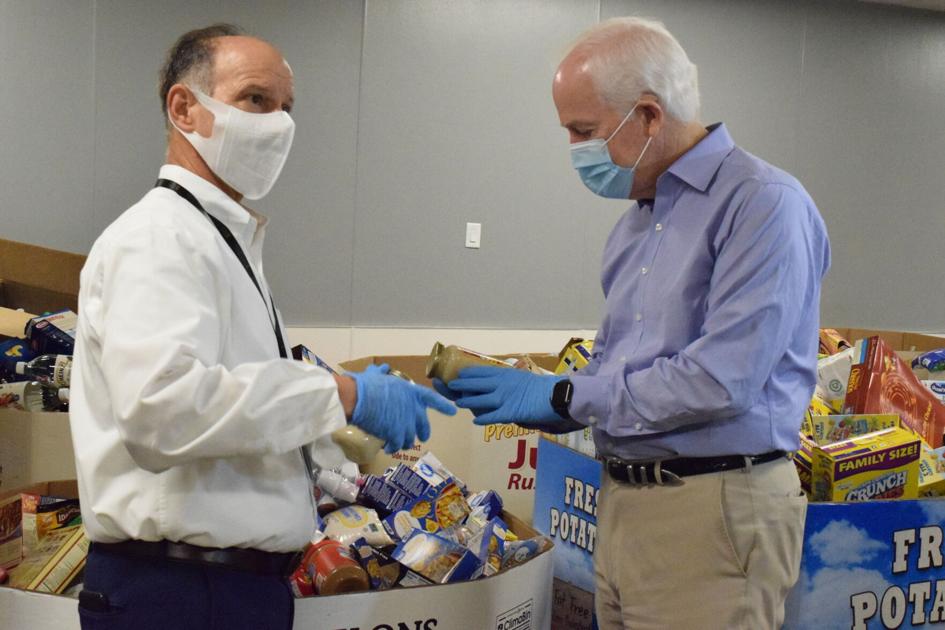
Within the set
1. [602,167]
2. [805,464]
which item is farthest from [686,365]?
[805,464]

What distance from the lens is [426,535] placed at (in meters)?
1.94

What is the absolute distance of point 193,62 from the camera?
1349 millimetres

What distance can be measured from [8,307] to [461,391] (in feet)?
7.12

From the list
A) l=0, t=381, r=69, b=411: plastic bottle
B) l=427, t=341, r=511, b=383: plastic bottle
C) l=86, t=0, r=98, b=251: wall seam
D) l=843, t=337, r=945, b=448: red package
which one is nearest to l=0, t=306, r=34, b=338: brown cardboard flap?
l=0, t=381, r=69, b=411: plastic bottle

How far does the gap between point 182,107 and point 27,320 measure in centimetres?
182

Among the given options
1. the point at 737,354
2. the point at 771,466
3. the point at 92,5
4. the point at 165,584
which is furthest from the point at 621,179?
the point at 92,5

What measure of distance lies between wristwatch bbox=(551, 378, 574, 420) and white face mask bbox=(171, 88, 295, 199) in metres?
0.57

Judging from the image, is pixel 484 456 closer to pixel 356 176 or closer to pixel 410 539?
pixel 410 539

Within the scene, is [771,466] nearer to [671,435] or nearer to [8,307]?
[671,435]

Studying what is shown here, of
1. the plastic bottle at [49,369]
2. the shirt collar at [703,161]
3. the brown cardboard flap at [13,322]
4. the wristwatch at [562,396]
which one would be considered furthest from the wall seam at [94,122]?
the shirt collar at [703,161]

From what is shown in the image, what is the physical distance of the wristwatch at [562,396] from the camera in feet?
5.12

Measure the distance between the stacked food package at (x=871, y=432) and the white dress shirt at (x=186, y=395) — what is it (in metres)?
1.14

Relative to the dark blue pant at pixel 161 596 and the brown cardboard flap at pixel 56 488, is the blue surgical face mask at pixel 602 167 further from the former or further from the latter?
the brown cardboard flap at pixel 56 488

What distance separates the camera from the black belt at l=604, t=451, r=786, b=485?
1490mm
